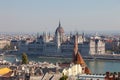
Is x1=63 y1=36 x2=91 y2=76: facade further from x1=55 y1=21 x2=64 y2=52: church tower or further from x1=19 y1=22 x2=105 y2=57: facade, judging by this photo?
x1=55 y1=21 x2=64 y2=52: church tower

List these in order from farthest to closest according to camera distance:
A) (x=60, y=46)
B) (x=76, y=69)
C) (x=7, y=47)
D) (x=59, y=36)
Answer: (x=7, y=47)
(x=59, y=36)
(x=60, y=46)
(x=76, y=69)

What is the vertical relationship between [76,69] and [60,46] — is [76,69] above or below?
above

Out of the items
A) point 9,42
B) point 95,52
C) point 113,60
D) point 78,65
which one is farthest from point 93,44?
point 78,65

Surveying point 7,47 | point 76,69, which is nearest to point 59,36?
point 7,47

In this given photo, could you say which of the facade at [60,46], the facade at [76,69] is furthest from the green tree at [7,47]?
the facade at [76,69]

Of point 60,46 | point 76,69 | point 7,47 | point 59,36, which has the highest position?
point 76,69

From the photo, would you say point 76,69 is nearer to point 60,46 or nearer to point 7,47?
point 60,46

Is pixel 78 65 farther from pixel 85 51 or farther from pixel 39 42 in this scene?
pixel 39 42

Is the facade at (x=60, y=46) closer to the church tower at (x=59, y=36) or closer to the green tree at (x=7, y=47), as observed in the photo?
the church tower at (x=59, y=36)
